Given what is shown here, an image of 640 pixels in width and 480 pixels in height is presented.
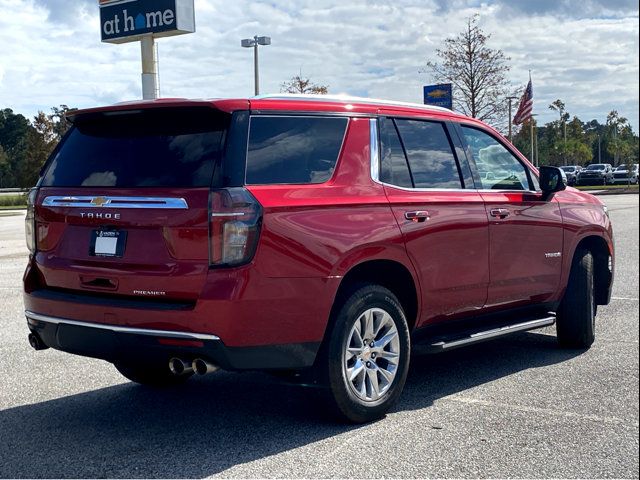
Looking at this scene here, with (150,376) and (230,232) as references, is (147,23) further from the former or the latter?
(230,232)

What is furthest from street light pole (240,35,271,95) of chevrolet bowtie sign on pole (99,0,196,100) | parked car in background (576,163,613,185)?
parked car in background (576,163,613,185)

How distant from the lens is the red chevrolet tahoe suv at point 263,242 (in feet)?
14.4

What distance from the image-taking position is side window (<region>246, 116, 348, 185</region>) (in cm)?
459

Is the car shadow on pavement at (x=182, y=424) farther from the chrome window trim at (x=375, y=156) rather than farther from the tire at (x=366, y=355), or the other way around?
the chrome window trim at (x=375, y=156)

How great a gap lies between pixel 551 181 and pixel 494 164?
50 cm

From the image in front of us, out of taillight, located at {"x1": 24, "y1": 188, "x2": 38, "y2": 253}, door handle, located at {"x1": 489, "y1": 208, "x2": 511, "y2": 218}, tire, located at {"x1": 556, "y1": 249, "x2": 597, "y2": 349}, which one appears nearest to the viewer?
taillight, located at {"x1": 24, "y1": 188, "x2": 38, "y2": 253}

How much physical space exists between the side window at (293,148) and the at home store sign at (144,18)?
21.5 metres

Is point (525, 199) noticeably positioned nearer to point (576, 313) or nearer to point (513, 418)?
point (576, 313)

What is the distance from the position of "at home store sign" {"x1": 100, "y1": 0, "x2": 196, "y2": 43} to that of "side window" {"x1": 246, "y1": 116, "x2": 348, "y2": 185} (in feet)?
70.7

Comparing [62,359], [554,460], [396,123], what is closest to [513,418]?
[554,460]

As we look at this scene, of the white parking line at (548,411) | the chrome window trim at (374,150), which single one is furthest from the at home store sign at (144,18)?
the white parking line at (548,411)

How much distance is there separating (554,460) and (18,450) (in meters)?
2.85

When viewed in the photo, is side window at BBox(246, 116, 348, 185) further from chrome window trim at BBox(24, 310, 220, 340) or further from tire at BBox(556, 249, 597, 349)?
tire at BBox(556, 249, 597, 349)

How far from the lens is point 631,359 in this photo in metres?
6.50
